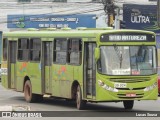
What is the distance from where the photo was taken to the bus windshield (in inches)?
771

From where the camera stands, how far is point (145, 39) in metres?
20.3

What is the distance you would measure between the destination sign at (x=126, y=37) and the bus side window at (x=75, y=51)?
4.20ft

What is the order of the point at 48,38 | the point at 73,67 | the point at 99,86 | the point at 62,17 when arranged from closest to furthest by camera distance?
the point at 99,86, the point at 73,67, the point at 48,38, the point at 62,17

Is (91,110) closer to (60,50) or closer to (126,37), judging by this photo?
(126,37)

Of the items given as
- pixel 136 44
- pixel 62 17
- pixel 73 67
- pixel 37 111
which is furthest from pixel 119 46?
pixel 62 17

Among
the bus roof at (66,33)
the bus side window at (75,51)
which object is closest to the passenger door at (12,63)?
the bus roof at (66,33)

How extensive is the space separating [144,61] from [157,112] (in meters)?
1.70

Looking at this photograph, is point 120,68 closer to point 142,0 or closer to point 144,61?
point 144,61

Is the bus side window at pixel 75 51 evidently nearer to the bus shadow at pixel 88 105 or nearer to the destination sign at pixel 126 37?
the destination sign at pixel 126 37

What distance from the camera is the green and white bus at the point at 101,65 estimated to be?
19484mm

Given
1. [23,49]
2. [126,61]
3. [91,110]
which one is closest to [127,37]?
[126,61]

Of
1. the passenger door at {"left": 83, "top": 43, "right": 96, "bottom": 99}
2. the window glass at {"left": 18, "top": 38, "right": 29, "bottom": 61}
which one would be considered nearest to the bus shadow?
Result: the passenger door at {"left": 83, "top": 43, "right": 96, "bottom": 99}

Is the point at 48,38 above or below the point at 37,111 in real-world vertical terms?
above

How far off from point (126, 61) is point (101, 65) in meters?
0.84
